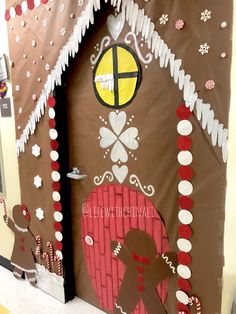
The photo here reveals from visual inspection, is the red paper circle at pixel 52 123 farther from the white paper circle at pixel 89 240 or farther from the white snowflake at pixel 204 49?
the white snowflake at pixel 204 49

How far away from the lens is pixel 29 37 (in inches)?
75.0

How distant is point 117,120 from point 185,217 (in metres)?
0.64

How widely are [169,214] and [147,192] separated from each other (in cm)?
17

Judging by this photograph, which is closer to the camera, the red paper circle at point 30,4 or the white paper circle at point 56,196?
the red paper circle at point 30,4

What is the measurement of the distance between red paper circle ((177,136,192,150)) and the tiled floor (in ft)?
4.31

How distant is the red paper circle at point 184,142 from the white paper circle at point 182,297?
0.72 metres

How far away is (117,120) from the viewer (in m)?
1.64

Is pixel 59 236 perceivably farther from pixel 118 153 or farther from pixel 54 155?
pixel 118 153

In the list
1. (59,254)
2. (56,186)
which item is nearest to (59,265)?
(59,254)

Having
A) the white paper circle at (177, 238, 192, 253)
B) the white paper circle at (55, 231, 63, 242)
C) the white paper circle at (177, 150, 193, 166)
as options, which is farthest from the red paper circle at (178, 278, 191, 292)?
the white paper circle at (55, 231, 63, 242)

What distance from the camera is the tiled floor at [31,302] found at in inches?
78.4

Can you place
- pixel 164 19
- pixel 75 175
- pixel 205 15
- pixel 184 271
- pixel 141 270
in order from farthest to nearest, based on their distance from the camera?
pixel 75 175
pixel 141 270
pixel 184 271
pixel 164 19
pixel 205 15

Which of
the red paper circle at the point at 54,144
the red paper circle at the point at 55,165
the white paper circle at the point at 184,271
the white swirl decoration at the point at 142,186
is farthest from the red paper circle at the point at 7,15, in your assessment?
the white paper circle at the point at 184,271

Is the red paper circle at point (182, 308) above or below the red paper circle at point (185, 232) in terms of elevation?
below
